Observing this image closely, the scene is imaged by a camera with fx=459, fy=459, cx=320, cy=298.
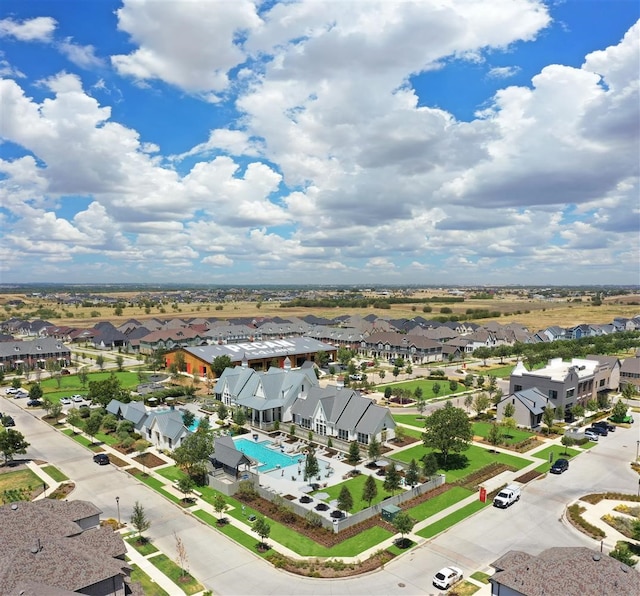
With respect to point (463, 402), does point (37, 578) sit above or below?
above

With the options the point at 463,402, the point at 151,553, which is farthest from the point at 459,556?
the point at 463,402

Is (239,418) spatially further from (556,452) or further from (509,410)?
(556,452)

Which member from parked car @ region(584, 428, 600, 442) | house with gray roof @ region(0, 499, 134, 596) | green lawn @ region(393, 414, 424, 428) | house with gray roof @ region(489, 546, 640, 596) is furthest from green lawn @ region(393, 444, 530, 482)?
house with gray roof @ region(0, 499, 134, 596)

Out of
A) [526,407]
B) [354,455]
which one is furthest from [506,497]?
[526,407]

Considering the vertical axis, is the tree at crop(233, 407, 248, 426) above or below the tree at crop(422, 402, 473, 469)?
below

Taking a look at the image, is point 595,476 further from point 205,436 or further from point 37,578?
point 37,578

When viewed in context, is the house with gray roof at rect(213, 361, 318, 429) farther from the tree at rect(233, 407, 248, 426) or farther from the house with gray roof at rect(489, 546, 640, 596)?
the house with gray roof at rect(489, 546, 640, 596)

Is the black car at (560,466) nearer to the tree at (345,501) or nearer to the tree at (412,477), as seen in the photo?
the tree at (412,477)
